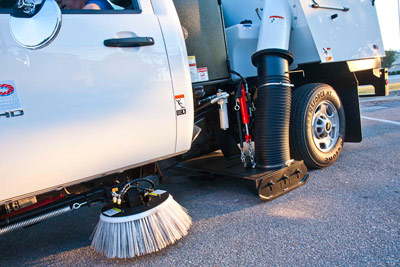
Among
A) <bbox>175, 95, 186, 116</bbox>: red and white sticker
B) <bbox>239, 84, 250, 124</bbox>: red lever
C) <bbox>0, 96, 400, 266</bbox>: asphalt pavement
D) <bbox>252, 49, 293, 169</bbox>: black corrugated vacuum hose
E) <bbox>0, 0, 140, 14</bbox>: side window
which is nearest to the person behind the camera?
<bbox>0, 96, 400, 266</bbox>: asphalt pavement

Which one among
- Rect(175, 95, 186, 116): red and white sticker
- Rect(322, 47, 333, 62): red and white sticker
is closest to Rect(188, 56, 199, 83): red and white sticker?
Rect(175, 95, 186, 116): red and white sticker

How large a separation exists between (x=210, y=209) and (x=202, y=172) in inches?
23.7

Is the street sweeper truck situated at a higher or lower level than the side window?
lower

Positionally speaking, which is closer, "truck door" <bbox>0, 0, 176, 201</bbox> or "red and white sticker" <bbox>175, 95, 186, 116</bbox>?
"truck door" <bbox>0, 0, 176, 201</bbox>

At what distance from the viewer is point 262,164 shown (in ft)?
9.26

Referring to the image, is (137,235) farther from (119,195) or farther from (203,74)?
(203,74)

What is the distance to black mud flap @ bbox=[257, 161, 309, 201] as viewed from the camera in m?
2.63

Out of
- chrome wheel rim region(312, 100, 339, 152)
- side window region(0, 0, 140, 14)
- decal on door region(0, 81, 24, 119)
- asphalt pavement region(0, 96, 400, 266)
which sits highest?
side window region(0, 0, 140, 14)

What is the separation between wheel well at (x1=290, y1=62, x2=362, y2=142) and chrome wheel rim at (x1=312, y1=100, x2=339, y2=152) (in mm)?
424

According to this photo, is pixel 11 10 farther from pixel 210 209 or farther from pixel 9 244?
pixel 210 209

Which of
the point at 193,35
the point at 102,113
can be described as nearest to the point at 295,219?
the point at 102,113

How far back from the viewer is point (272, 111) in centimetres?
273

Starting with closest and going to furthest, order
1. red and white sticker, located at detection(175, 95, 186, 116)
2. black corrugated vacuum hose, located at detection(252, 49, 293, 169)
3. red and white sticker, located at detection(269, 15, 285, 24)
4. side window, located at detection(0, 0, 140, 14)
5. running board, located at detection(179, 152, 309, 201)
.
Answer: side window, located at detection(0, 0, 140, 14) < red and white sticker, located at detection(175, 95, 186, 116) < running board, located at detection(179, 152, 309, 201) < black corrugated vacuum hose, located at detection(252, 49, 293, 169) < red and white sticker, located at detection(269, 15, 285, 24)

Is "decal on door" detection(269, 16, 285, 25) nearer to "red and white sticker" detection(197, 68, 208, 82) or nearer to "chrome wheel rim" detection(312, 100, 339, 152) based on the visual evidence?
"red and white sticker" detection(197, 68, 208, 82)
